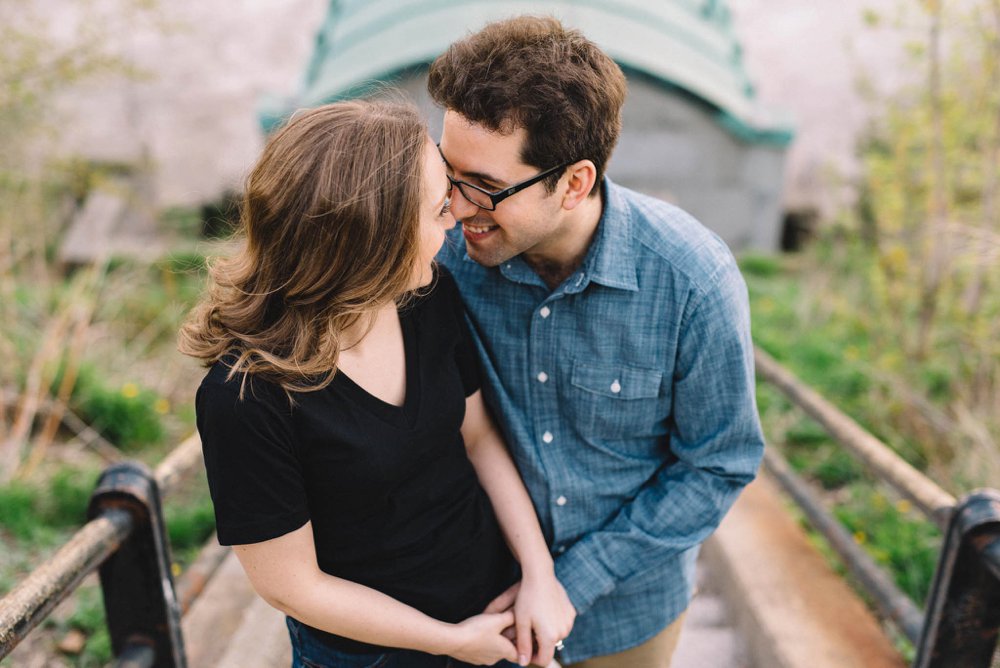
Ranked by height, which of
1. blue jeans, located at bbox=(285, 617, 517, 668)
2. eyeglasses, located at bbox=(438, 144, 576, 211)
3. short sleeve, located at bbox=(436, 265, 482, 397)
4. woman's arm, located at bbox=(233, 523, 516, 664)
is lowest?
blue jeans, located at bbox=(285, 617, 517, 668)

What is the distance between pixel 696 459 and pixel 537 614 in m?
0.49

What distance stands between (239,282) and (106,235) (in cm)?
672

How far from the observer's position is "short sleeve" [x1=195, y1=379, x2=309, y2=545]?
128 centimetres

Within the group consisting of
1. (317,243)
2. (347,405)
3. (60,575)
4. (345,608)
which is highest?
(317,243)

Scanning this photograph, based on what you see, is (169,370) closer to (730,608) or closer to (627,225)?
(730,608)

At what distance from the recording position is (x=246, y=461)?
1.29m

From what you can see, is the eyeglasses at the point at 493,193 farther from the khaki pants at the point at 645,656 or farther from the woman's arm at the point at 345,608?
the khaki pants at the point at 645,656

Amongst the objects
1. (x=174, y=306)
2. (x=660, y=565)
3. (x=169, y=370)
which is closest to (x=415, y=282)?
(x=660, y=565)

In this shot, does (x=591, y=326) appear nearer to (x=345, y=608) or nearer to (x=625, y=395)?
(x=625, y=395)

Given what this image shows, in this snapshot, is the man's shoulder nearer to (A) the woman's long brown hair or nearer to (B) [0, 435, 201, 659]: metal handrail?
(A) the woman's long brown hair

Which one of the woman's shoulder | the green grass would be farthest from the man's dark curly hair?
the green grass

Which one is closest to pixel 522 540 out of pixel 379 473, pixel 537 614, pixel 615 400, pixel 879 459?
pixel 537 614

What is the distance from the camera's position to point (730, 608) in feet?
10.2

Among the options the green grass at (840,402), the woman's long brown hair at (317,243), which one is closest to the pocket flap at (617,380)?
the woman's long brown hair at (317,243)
